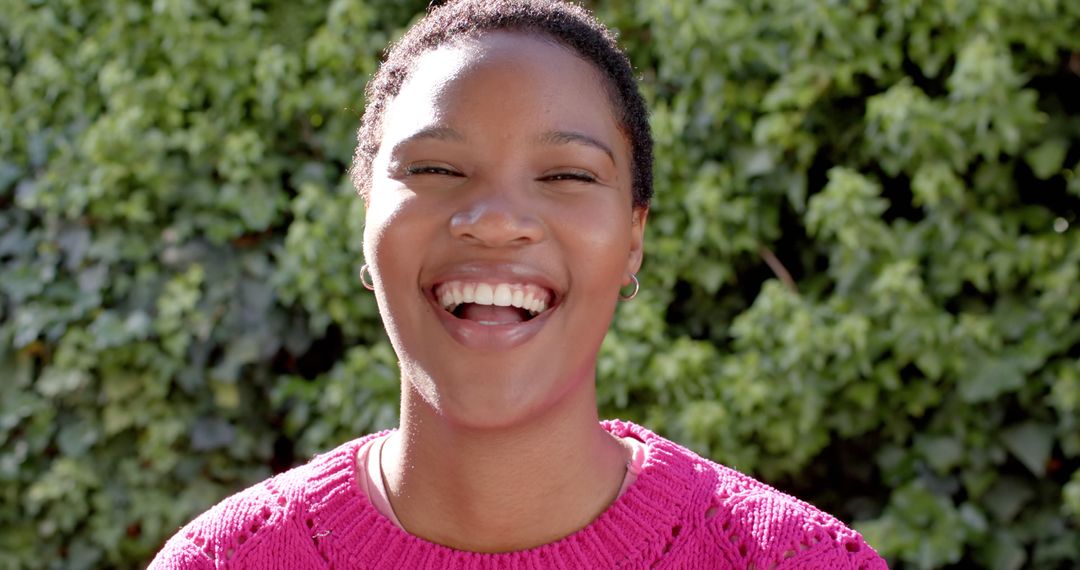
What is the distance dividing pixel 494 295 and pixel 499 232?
0.09 meters

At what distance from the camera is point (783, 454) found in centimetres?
338

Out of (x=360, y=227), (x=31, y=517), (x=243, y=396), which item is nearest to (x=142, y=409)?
(x=243, y=396)

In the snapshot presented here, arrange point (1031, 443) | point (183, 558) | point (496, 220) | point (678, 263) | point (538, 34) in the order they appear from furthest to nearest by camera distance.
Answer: point (678, 263) → point (1031, 443) → point (183, 558) → point (538, 34) → point (496, 220)

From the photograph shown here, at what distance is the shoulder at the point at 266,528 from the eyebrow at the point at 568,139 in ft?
2.08

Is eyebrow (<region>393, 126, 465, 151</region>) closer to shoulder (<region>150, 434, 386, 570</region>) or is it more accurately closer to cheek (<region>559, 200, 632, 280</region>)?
cheek (<region>559, 200, 632, 280</region>)

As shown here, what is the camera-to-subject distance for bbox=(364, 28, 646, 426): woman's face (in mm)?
1673

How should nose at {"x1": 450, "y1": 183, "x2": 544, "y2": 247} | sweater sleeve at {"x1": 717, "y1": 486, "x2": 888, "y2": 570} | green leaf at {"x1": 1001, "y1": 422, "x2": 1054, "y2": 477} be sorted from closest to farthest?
1. nose at {"x1": 450, "y1": 183, "x2": 544, "y2": 247}
2. sweater sleeve at {"x1": 717, "y1": 486, "x2": 888, "y2": 570}
3. green leaf at {"x1": 1001, "y1": 422, "x2": 1054, "y2": 477}

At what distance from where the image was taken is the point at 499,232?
164 centimetres

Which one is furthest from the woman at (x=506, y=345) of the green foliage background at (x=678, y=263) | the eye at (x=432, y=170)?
the green foliage background at (x=678, y=263)

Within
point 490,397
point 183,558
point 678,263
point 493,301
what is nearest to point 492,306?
point 493,301

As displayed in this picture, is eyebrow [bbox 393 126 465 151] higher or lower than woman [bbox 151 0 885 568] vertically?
higher

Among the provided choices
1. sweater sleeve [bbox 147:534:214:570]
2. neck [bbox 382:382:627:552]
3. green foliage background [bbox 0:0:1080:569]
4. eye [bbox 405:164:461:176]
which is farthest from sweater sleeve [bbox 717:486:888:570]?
green foliage background [bbox 0:0:1080:569]

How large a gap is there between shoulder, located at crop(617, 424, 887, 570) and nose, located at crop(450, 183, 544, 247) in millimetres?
483

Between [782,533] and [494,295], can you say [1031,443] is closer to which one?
[782,533]
